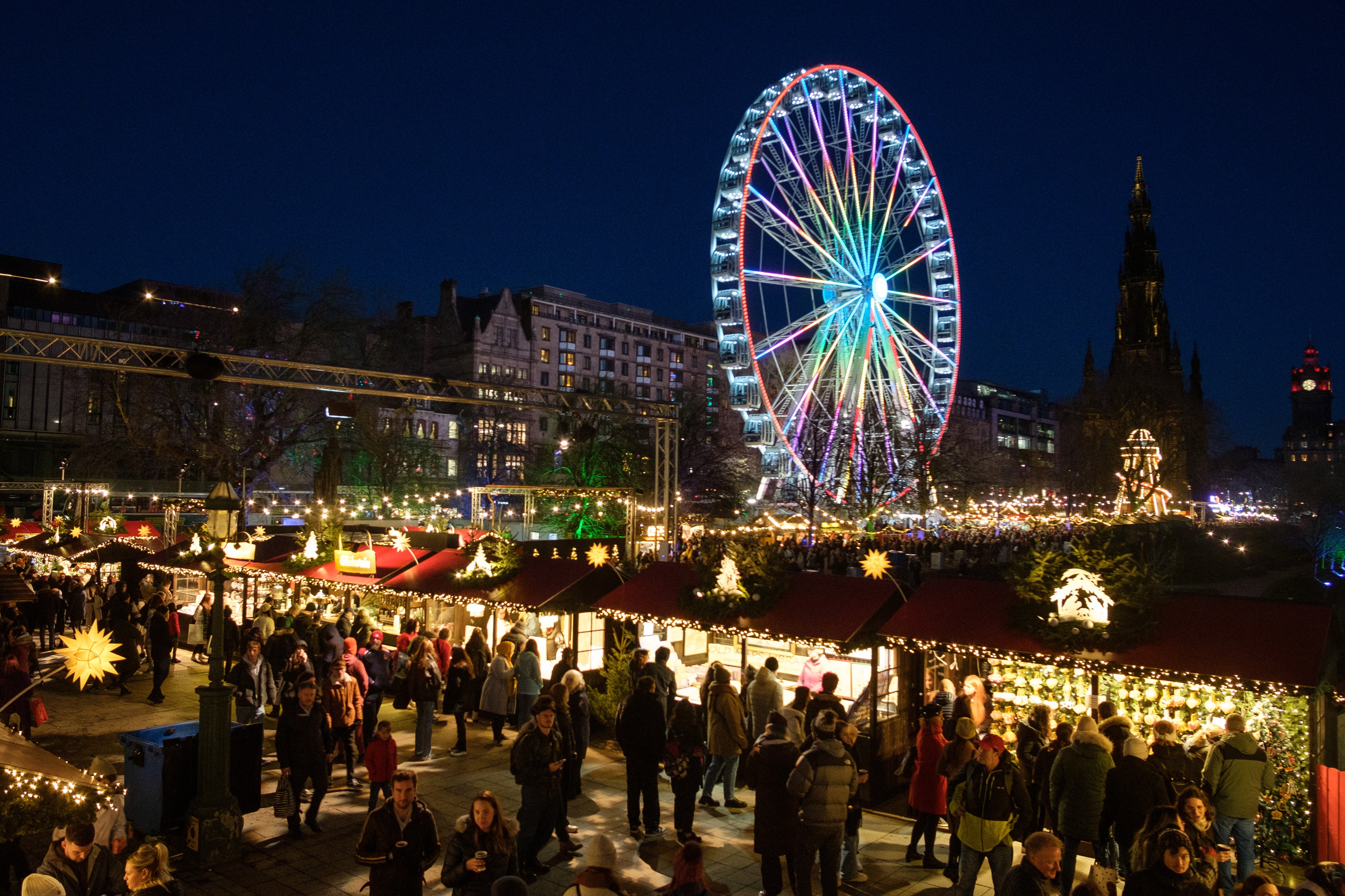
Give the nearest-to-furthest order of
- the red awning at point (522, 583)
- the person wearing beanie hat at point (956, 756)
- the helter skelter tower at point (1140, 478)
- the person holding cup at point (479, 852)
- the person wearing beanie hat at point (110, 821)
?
the person holding cup at point (479, 852) → the person wearing beanie hat at point (110, 821) → the person wearing beanie hat at point (956, 756) → the red awning at point (522, 583) → the helter skelter tower at point (1140, 478)

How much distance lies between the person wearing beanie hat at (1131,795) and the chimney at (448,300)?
7688 centimetres

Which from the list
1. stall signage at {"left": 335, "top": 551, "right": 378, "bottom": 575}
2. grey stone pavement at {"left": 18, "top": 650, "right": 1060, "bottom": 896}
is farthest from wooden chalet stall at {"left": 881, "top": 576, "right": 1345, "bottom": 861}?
stall signage at {"left": 335, "top": 551, "right": 378, "bottom": 575}

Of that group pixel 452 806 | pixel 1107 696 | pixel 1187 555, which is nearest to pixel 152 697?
pixel 452 806

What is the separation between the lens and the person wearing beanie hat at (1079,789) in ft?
23.6

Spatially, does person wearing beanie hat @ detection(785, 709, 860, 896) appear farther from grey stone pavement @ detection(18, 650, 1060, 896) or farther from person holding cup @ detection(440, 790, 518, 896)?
person holding cup @ detection(440, 790, 518, 896)

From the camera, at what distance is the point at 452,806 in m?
9.62

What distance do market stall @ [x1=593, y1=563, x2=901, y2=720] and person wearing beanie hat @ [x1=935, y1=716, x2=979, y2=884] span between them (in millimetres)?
2216

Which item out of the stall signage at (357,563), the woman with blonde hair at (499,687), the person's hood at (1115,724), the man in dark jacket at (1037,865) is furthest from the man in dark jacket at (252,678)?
the man in dark jacket at (1037,865)

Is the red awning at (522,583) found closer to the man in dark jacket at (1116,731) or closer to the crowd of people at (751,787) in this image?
the crowd of people at (751,787)

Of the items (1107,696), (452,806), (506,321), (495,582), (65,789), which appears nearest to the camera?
(65,789)

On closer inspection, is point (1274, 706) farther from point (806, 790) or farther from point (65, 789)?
point (65, 789)

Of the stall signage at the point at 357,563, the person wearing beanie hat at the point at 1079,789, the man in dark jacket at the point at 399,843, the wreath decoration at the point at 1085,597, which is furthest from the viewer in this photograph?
the stall signage at the point at 357,563

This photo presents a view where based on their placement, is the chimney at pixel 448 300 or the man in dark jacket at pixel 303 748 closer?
the man in dark jacket at pixel 303 748

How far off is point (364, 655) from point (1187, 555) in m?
40.9
